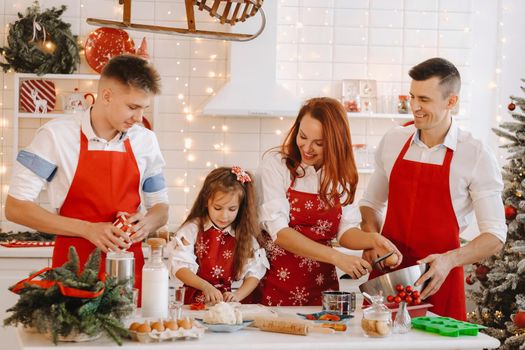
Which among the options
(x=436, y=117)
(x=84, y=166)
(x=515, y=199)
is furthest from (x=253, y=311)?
(x=515, y=199)

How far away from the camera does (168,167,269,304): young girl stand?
319 cm

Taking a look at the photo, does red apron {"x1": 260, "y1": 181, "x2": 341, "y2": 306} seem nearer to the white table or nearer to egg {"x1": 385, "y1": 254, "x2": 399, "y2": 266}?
egg {"x1": 385, "y1": 254, "x2": 399, "y2": 266}

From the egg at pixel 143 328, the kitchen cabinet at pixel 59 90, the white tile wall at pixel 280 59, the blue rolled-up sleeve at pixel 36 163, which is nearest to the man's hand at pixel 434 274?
the egg at pixel 143 328

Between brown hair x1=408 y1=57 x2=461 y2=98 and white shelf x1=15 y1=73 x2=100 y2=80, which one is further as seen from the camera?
white shelf x1=15 y1=73 x2=100 y2=80

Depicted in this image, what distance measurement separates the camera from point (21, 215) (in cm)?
Result: 309

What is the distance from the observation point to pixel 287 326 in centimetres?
258

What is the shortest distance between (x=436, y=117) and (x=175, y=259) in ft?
3.96

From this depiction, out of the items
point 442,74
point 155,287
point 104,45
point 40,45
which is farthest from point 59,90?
point 155,287

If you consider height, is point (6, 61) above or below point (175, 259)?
above

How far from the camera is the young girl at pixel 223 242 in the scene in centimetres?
319

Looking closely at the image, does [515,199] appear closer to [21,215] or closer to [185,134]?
[185,134]

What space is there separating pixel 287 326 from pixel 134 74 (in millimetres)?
1141

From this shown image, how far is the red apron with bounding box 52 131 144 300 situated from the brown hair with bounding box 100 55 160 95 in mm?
295

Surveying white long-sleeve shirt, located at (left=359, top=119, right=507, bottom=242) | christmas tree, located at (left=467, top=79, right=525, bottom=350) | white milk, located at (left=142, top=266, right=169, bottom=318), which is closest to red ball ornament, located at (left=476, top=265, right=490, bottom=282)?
christmas tree, located at (left=467, top=79, right=525, bottom=350)
